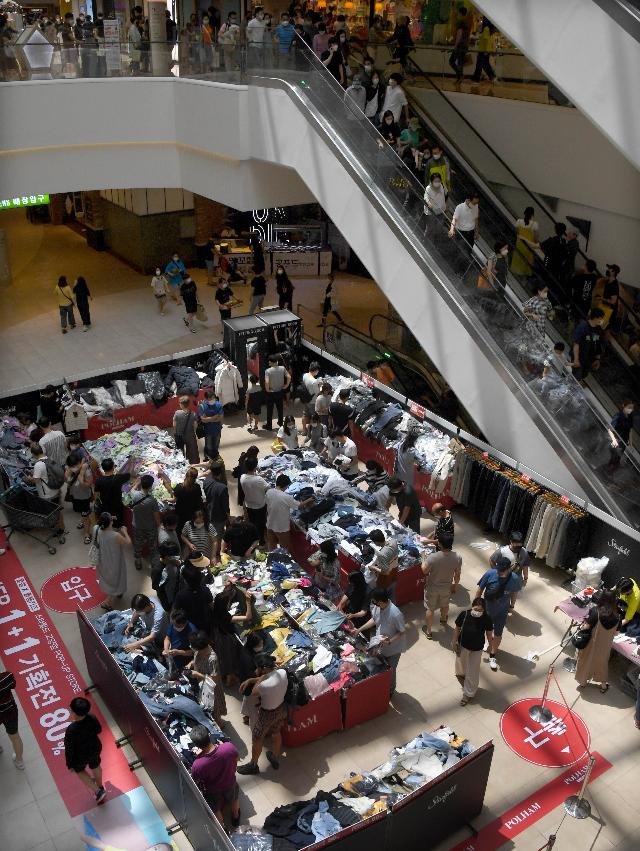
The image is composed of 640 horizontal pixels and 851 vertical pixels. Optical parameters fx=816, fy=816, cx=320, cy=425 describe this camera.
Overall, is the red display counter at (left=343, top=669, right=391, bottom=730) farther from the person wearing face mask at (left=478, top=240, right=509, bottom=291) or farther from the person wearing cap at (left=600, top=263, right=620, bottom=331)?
the person wearing cap at (left=600, top=263, right=620, bottom=331)

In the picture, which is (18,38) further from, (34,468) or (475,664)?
(475,664)

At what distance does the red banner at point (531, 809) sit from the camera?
7.25 m

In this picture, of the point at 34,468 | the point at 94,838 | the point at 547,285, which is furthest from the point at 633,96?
the point at 94,838

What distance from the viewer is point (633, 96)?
9.52 m

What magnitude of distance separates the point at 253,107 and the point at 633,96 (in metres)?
7.80

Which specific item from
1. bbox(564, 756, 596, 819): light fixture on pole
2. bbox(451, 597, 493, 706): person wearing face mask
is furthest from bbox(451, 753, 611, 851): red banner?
bbox(451, 597, 493, 706): person wearing face mask

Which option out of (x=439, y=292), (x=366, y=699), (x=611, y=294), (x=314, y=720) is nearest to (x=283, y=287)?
(x=439, y=292)

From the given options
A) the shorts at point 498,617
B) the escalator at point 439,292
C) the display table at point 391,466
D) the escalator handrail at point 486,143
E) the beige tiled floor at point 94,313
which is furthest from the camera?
the beige tiled floor at point 94,313

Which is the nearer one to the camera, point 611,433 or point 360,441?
point 611,433

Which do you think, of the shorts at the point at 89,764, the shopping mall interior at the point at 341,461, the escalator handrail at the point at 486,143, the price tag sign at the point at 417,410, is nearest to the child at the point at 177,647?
the shopping mall interior at the point at 341,461

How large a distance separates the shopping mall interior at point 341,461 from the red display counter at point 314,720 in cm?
3

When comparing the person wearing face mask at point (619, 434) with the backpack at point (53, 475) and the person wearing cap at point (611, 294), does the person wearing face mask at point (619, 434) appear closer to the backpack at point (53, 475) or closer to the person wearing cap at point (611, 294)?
the person wearing cap at point (611, 294)

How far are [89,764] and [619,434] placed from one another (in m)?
7.64

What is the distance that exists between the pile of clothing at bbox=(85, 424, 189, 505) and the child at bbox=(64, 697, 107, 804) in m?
4.13
